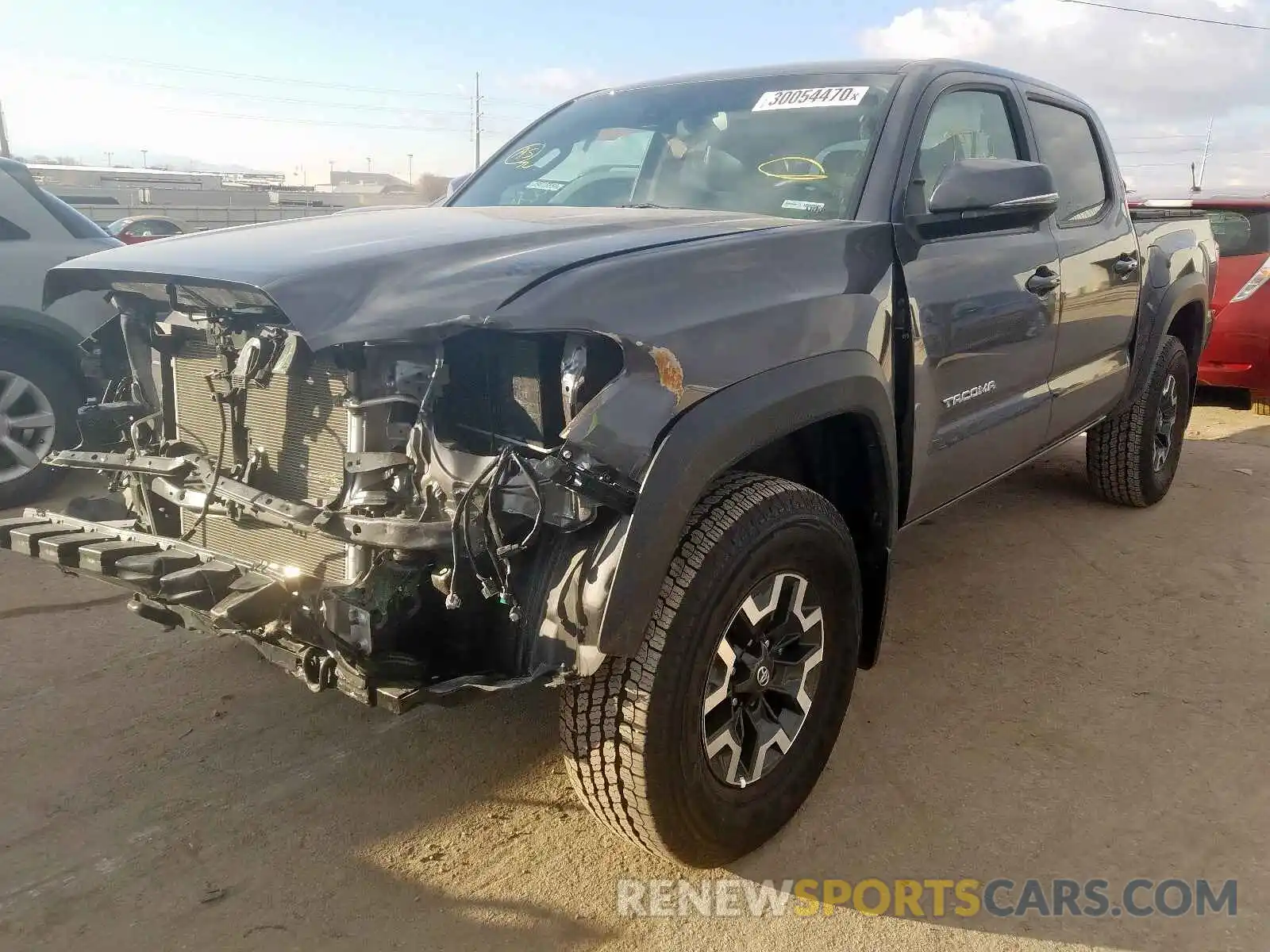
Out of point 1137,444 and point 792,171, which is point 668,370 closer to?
point 792,171

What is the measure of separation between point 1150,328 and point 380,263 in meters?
4.05

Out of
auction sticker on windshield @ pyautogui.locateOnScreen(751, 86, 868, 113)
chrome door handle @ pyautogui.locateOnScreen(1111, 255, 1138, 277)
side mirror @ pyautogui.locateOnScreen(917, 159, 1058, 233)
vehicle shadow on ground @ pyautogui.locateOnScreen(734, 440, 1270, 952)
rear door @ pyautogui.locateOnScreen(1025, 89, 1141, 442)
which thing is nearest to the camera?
vehicle shadow on ground @ pyautogui.locateOnScreen(734, 440, 1270, 952)

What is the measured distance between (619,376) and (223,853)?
1.58m

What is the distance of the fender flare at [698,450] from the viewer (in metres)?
1.96

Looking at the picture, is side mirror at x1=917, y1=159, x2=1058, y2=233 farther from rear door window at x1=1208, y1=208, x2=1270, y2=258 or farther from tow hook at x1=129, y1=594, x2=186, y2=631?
rear door window at x1=1208, y1=208, x2=1270, y2=258

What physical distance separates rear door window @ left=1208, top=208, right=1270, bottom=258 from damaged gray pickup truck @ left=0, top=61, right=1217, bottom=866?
5259 mm

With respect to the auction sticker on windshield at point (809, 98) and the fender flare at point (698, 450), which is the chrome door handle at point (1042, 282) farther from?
the fender flare at point (698, 450)

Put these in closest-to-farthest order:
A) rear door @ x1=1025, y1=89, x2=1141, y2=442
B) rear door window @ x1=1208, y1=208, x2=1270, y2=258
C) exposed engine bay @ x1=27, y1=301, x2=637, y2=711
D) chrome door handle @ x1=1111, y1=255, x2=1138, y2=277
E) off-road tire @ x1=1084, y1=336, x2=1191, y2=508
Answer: exposed engine bay @ x1=27, y1=301, x2=637, y2=711, rear door @ x1=1025, y1=89, x2=1141, y2=442, chrome door handle @ x1=1111, y1=255, x2=1138, y2=277, off-road tire @ x1=1084, y1=336, x2=1191, y2=508, rear door window @ x1=1208, y1=208, x2=1270, y2=258

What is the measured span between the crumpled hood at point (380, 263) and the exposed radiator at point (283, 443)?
23 cm

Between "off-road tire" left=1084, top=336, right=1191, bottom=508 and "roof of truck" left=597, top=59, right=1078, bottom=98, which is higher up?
"roof of truck" left=597, top=59, right=1078, bottom=98

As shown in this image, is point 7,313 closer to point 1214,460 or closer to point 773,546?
point 773,546

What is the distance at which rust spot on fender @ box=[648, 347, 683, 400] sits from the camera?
2.04 metres

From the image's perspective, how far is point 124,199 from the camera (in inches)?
1689

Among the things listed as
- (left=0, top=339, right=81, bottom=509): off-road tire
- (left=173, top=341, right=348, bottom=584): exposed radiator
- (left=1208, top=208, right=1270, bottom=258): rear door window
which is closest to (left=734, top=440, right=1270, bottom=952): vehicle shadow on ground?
(left=173, top=341, right=348, bottom=584): exposed radiator
